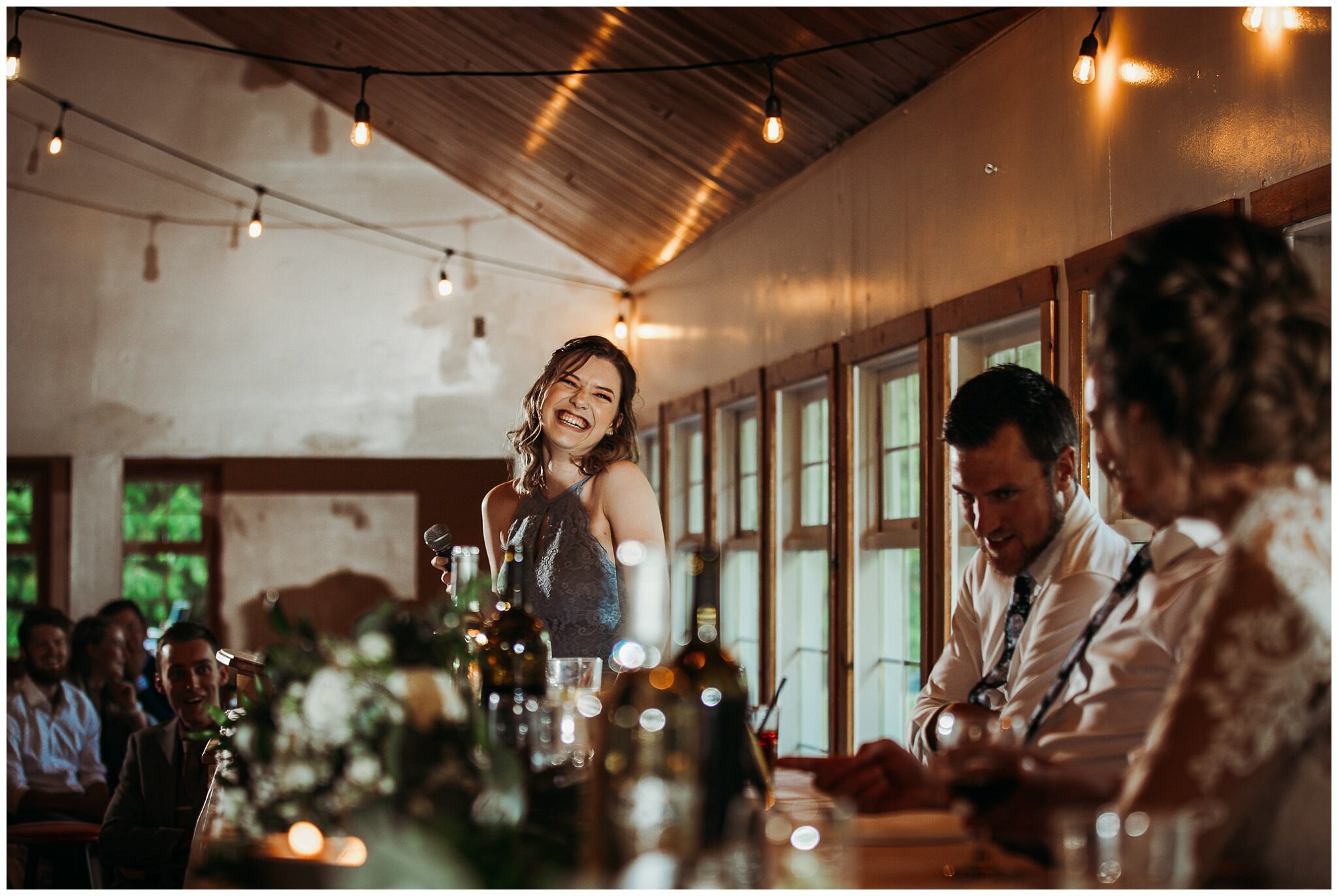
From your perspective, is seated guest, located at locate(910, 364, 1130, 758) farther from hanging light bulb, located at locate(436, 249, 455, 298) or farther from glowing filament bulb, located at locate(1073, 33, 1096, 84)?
hanging light bulb, located at locate(436, 249, 455, 298)

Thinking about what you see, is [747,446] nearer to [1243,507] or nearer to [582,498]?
[582,498]

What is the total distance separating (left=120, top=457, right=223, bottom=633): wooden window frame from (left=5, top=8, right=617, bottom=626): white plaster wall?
8cm

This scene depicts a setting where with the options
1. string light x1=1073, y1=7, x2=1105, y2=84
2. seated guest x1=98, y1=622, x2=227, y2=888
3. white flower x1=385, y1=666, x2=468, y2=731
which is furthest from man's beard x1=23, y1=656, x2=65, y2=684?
white flower x1=385, y1=666, x2=468, y2=731

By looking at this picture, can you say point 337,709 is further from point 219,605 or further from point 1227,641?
point 219,605

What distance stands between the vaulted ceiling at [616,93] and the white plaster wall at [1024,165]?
0.16 m

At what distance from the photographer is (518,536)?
295cm

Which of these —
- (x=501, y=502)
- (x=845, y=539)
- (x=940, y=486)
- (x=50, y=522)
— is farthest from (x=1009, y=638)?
(x=50, y=522)

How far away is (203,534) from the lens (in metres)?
8.44

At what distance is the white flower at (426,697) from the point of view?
3.67ft

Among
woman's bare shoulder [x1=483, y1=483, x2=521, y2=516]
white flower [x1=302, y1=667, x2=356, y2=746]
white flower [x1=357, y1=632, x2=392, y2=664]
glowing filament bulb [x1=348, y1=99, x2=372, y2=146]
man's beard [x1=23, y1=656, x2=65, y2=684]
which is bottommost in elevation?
man's beard [x1=23, y1=656, x2=65, y2=684]

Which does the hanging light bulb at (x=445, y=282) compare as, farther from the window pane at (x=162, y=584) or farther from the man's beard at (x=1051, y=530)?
the man's beard at (x=1051, y=530)

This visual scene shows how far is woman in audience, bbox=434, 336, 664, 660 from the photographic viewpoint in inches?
113

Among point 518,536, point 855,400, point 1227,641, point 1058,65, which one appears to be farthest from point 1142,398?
Result: point 855,400

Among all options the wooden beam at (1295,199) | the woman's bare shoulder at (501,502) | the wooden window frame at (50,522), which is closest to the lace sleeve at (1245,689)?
the wooden beam at (1295,199)
